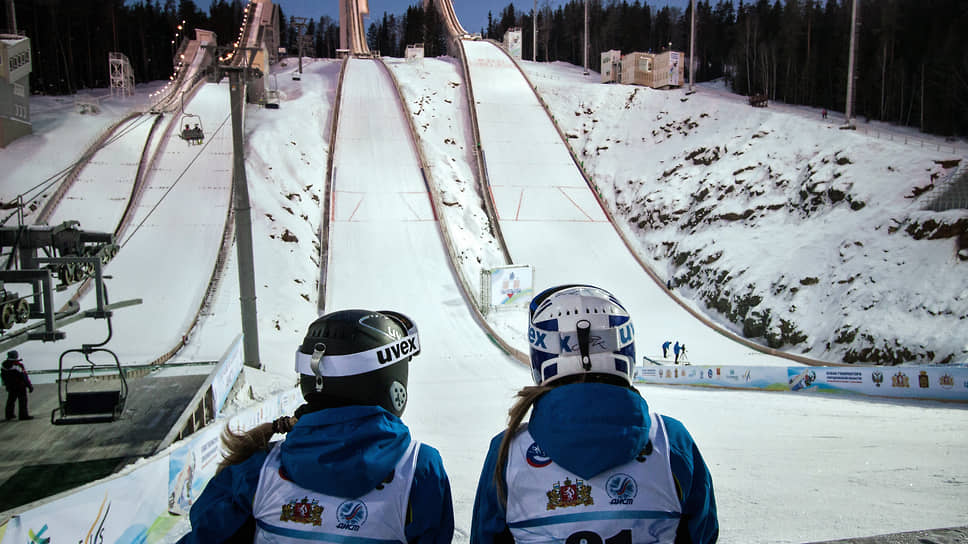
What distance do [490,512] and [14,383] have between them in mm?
10079

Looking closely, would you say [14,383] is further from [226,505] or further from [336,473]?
[336,473]

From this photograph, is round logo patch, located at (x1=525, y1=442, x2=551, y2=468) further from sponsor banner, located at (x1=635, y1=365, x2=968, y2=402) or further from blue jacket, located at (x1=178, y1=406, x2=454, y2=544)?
sponsor banner, located at (x1=635, y1=365, x2=968, y2=402)

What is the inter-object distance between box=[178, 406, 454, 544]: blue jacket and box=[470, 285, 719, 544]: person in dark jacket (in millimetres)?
167

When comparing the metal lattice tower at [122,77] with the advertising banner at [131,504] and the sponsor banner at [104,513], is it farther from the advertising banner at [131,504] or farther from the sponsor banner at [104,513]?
the sponsor banner at [104,513]

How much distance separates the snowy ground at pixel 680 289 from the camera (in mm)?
5887

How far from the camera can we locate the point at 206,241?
19.7 meters

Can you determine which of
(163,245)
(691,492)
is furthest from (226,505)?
(163,245)

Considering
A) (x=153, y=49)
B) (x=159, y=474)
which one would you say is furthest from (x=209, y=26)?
(x=159, y=474)

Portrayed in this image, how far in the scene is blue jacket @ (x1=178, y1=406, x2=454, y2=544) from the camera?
175 centimetres

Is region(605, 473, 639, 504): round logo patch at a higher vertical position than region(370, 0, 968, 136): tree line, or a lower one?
lower

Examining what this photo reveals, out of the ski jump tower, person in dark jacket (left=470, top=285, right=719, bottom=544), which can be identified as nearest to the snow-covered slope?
person in dark jacket (left=470, top=285, right=719, bottom=544)

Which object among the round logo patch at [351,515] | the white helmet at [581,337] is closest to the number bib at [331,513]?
the round logo patch at [351,515]

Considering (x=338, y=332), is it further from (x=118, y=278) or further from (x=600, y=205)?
(x=600, y=205)

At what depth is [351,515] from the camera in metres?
1.79
